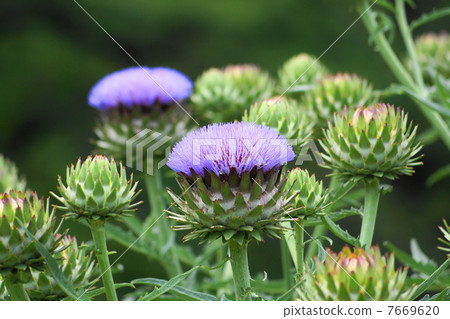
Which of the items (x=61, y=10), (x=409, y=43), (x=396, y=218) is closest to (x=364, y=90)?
(x=409, y=43)

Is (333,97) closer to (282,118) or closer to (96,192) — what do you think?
(282,118)

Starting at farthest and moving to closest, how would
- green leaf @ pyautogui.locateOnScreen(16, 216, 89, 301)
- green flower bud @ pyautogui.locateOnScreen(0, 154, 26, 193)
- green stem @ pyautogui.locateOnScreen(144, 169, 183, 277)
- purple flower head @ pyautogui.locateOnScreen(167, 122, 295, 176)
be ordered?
green flower bud @ pyautogui.locateOnScreen(0, 154, 26, 193) → green stem @ pyautogui.locateOnScreen(144, 169, 183, 277) → purple flower head @ pyautogui.locateOnScreen(167, 122, 295, 176) → green leaf @ pyautogui.locateOnScreen(16, 216, 89, 301)

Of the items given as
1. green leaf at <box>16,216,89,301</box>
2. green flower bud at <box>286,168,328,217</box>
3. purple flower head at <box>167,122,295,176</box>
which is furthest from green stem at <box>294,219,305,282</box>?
green leaf at <box>16,216,89,301</box>

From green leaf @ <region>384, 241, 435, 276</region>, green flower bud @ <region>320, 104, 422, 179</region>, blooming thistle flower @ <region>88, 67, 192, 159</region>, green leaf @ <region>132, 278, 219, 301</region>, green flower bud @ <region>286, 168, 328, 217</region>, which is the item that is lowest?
green leaf @ <region>384, 241, 435, 276</region>

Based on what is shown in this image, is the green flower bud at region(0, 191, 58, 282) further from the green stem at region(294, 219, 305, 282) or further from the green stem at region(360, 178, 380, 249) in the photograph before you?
the green stem at region(360, 178, 380, 249)

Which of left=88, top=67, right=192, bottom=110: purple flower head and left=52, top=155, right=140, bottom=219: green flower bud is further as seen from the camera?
left=88, top=67, right=192, bottom=110: purple flower head

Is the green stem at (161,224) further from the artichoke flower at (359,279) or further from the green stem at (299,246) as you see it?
the artichoke flower at (359,279)

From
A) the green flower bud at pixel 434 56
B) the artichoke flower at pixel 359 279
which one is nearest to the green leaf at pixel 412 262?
the artichoke flower at pixel 359 279

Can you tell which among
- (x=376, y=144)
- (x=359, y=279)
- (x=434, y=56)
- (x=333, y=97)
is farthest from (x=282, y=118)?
(x=434, y=56)
